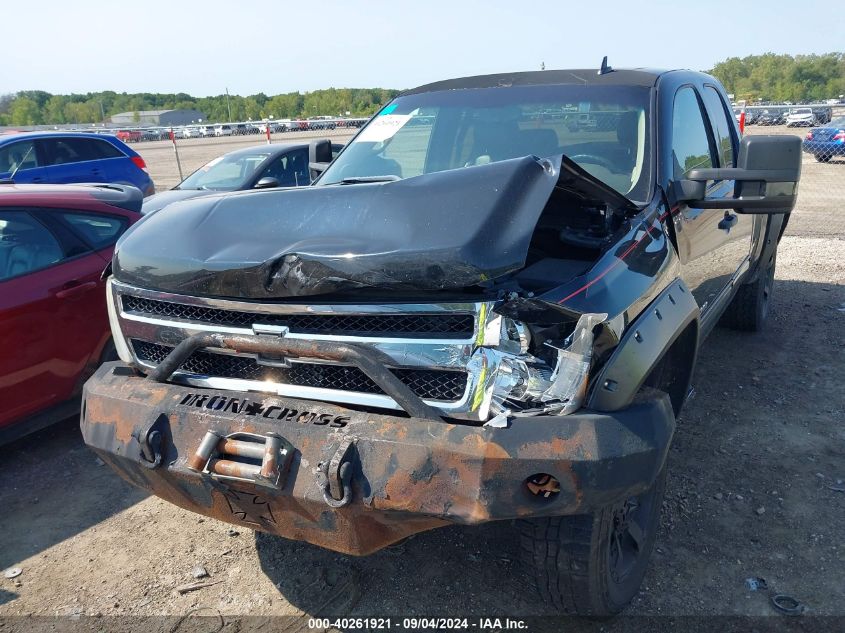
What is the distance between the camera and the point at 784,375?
4898mm

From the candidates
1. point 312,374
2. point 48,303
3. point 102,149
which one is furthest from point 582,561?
point 102,149

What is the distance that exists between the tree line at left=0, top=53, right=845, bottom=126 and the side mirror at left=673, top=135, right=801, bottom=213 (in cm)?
7149

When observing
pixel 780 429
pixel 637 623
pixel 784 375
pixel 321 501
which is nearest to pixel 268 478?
pixel 321 501

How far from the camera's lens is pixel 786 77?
8606cm

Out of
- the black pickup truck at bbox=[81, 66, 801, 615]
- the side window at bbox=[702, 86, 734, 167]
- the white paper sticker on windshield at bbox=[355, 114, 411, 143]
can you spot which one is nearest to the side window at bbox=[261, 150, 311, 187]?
the white paper sticker on windshield at bbox=[355, 114, 411, 143]

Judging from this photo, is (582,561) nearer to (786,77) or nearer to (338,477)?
(338,477)

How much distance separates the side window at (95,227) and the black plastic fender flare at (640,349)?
3487 millimetres

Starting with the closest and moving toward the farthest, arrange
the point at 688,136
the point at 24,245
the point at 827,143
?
the point at 688,136, the point at 24,245, the point at 827,143

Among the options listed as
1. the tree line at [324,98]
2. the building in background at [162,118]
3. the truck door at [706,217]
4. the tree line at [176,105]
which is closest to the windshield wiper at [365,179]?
the truck door at [706,217]

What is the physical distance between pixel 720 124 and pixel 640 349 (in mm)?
2836

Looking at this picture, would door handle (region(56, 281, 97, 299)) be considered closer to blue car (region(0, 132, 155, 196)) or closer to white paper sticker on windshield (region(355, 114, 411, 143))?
white paper sticker on windshield (region(355, 114, 411, 143))

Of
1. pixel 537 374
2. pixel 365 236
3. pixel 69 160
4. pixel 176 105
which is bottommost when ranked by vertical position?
pixel 537 374

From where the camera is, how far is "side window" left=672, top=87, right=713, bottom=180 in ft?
10.9

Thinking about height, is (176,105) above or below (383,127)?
above
